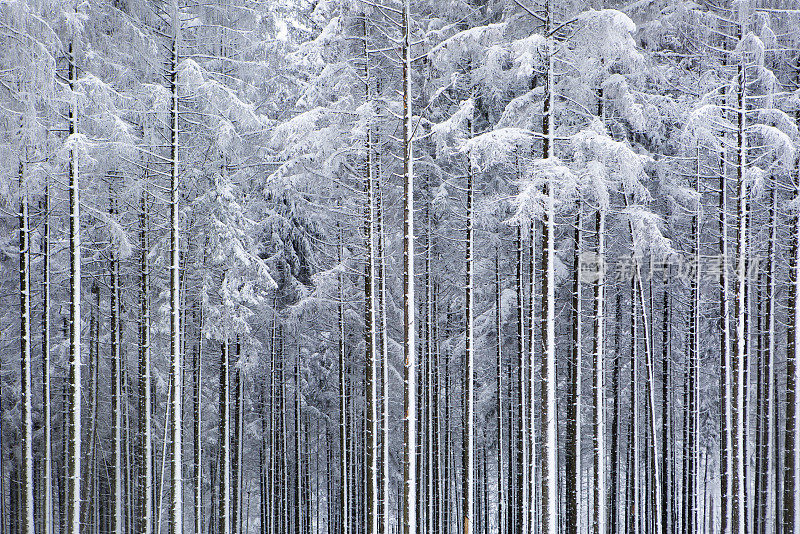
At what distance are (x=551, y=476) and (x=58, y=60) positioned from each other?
12.6 metres

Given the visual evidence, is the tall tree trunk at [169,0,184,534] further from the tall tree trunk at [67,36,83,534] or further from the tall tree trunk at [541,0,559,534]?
the tall tree trunk at [541,0,559,534]

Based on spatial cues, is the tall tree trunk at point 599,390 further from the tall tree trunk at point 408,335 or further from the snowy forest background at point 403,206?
the tall tree trunk at point 408,335

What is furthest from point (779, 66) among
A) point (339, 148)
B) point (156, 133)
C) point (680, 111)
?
point (156, 133)

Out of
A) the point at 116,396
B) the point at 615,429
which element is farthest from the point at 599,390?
the point at 116,396

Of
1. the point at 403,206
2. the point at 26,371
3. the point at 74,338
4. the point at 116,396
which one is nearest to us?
the point at 74,338

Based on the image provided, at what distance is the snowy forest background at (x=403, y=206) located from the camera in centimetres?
1264

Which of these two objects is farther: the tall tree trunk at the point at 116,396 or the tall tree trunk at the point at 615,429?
the tall tree trunk at the point at 615,429

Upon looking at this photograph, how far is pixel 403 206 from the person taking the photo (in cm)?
1507

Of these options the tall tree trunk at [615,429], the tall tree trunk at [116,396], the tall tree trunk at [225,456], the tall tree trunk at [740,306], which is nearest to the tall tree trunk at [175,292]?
the tall tree trunk at [116,396]

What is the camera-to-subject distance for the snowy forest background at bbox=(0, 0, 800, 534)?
1264 centimetres

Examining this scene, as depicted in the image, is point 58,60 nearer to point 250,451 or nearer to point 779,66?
point 779,66

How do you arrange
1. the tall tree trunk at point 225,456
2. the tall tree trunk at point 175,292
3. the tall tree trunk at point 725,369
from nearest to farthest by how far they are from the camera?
the tall tree trunk at point 175,292, the tall tree trunk at point 725,369, the tall tree trunk at point 225,456

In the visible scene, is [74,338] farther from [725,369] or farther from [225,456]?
[725,369]

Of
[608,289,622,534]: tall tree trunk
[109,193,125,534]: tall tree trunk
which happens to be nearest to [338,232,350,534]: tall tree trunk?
[109,193,125,534]: tall tree trunk
